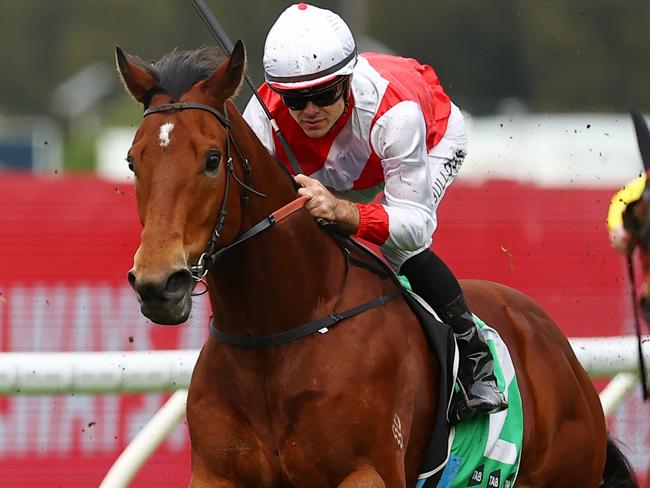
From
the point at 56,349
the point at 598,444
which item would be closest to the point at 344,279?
the point at 598,444

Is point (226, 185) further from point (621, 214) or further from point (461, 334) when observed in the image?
point (621, 214)

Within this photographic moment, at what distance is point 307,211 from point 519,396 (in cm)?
130

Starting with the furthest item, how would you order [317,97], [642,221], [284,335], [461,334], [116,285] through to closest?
[116,285] → [461,334] → [642,221] → [317,97] → [284,335]

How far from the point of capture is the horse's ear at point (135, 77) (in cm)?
406

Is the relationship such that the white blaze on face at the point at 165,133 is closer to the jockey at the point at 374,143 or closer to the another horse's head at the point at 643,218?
the jockey at the point at 374,143

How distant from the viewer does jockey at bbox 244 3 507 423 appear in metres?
4.35

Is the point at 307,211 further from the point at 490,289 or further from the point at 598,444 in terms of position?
the point at 598,444

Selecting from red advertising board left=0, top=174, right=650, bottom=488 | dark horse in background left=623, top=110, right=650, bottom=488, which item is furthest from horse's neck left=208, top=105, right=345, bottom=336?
red advertising board left=0, top=174, right=650, bottom=488

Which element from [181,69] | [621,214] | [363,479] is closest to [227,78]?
[181,69]

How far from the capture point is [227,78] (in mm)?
4066

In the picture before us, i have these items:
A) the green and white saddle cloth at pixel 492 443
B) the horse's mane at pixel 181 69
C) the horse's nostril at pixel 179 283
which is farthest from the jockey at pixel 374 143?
the horse's nostril at pixel 179 283

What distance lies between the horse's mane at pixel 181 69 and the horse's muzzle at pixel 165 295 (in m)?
0.61

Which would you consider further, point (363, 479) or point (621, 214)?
point (621, 214)

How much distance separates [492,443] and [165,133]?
1.83m
